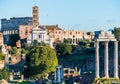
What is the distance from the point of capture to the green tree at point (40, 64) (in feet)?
201

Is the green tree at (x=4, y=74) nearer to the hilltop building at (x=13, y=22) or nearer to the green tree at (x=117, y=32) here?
the green tree at (x=117, y=32)

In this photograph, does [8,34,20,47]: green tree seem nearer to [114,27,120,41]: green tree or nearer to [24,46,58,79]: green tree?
[114,27,120,41]: green tree

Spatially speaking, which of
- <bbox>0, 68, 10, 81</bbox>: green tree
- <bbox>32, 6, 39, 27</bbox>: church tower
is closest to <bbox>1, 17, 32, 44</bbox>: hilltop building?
<bbox>32, 6, 39, 27</bbox>: church tower

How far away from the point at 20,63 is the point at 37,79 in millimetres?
9638

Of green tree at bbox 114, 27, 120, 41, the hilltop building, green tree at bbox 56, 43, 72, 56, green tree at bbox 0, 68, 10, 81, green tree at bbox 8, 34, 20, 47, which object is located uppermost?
the hilltop building

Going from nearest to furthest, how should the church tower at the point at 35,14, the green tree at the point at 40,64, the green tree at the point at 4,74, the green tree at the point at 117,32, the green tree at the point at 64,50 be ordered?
1. the green tree at the point at 4,74
2. the green tree at the point at 40,64
3. the green tree at the point at 64,50
4. the green tree at the point at 117,32
5. the church tower at the point at 35,14

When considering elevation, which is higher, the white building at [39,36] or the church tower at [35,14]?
the church tower at [35,14]

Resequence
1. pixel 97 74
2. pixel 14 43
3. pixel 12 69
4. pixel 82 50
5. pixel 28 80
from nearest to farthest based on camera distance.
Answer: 1. pixel 97 74
2. pixel 28 80
3. pixel 12 69
4. pixel 82 50
5. pixel 14 43

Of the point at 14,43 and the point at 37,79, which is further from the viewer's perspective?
the point at 14,43

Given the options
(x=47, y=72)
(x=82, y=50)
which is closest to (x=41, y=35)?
(x=82, y=50)

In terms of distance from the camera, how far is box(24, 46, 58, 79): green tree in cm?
6128

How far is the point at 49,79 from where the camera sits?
6012cm

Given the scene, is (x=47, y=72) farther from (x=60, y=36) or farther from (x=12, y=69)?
(x=60, y=36)

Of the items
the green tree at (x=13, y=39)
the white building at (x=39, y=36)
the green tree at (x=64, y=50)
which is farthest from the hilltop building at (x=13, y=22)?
the green tree at (x=64, y=50)
